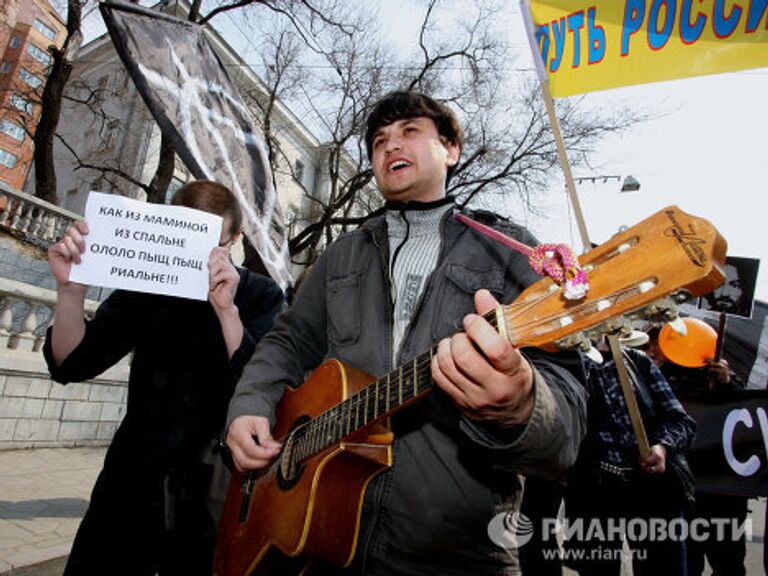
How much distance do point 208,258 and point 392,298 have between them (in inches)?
35.6

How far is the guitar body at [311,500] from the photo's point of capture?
1429 millimetres

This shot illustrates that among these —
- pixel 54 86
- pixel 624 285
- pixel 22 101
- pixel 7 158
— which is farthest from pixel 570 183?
pixel 7 158

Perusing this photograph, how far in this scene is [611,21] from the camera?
2.42 meters

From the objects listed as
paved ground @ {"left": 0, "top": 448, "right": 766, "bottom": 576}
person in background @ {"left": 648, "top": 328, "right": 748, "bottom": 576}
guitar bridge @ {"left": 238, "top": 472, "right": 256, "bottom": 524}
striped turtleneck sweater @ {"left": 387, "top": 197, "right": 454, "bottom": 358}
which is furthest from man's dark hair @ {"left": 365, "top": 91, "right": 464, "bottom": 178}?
person in background @ {"left": 648, "top": 328, "right": 748, "bottom": 576}

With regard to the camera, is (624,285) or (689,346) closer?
(624,285)

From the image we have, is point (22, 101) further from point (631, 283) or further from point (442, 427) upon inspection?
point (631, 283)

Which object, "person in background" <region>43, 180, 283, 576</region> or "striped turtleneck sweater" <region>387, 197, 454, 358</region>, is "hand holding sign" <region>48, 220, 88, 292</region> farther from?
"striped turtleneck sweater" <region>387, 197, 454, 358</region>

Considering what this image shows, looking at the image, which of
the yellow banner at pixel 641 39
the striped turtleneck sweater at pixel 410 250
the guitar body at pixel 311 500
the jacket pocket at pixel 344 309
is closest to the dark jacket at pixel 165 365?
the guitar body at pixel 311 500

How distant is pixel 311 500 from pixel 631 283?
1086 mm

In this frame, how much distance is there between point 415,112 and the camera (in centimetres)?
212

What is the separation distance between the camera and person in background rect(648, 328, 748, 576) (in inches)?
148

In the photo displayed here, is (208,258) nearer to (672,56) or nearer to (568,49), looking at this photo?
(568,49)

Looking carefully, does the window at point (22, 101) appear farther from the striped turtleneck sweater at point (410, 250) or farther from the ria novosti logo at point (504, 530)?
the ria novosti logo at point (504, 530)

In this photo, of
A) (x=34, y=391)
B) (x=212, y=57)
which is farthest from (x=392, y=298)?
(x=34, y=391)
